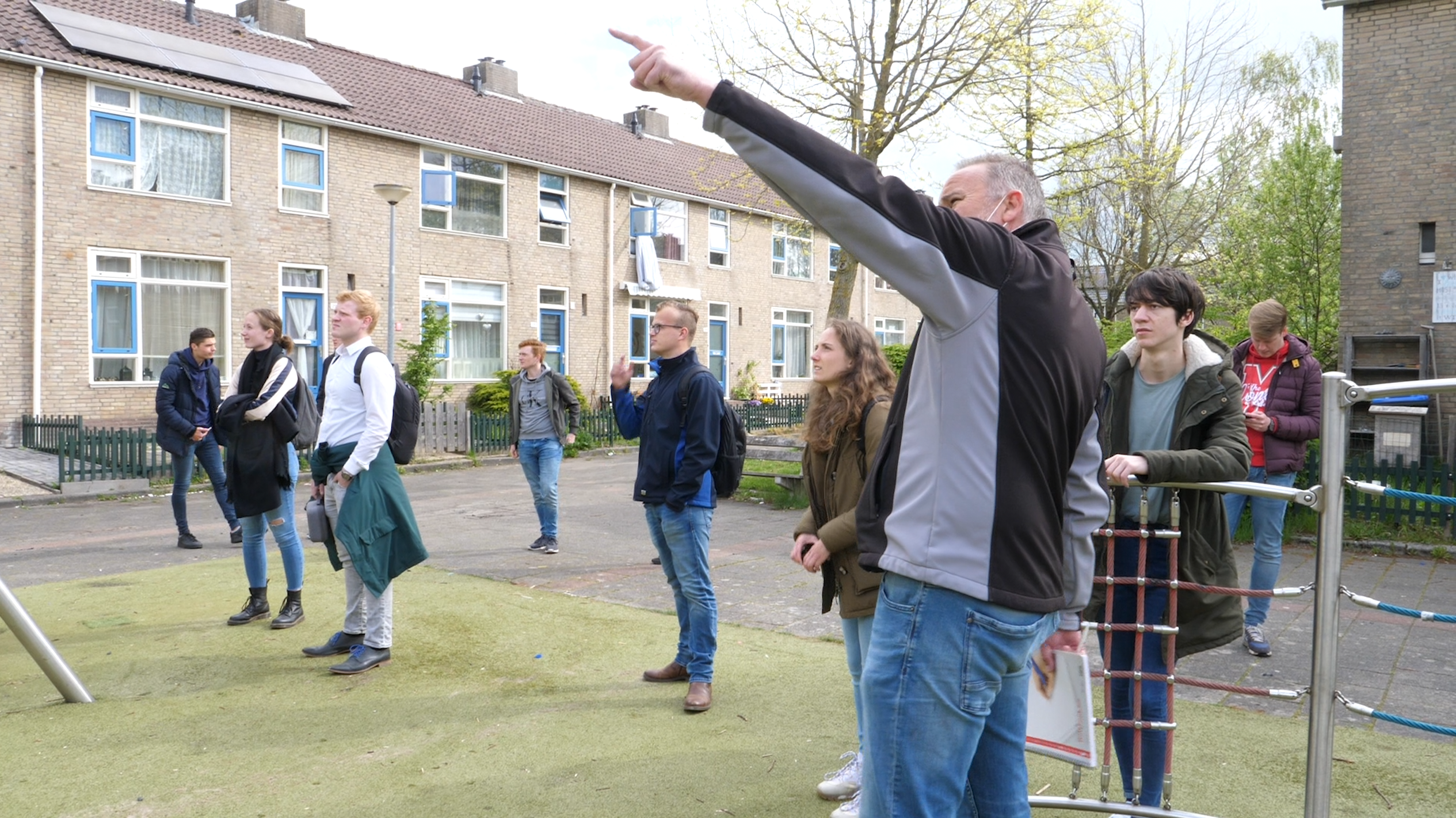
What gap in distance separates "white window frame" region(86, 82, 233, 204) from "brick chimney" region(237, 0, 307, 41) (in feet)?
16.3

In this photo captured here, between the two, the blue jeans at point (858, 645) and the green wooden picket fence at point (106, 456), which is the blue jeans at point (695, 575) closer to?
the blue jeans at point (858, 645)

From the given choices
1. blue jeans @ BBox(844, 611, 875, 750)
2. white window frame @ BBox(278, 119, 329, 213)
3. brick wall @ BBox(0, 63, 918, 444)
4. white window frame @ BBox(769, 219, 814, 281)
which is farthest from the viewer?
white window frame @ BBox(769, 219, 814, 281)

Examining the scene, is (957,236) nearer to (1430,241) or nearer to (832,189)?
(832,189)

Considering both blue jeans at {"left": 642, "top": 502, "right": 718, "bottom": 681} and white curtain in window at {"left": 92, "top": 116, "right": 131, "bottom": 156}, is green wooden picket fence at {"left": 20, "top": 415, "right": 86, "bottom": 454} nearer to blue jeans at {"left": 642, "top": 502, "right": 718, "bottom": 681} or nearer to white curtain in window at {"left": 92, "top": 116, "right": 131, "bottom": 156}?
white curtain in window at {"left": 92, "top": 116, "right": 131, "bottom": 156}

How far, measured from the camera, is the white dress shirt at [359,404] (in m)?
5.52

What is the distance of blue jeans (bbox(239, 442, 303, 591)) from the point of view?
636cm

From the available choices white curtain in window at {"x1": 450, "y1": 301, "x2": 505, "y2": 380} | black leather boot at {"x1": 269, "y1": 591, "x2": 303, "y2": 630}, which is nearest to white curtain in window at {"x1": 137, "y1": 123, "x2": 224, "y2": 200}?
white curtain in window at {"x1": 450, "y1": 301, "x2": 505, "y2": 380}

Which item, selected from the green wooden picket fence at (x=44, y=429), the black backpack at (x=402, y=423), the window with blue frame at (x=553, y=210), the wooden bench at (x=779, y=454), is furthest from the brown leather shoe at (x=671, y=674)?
the window with blue frame at (x=553, y=210)

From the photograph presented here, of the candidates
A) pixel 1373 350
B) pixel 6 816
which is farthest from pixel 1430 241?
pixel 6 816

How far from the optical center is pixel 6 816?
149 inches

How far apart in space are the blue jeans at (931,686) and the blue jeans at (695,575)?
9.53ft

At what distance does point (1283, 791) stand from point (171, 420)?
926cm

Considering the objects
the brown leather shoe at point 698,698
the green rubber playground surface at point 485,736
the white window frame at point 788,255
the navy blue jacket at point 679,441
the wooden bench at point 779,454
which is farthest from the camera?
the white window frame at point 788,255

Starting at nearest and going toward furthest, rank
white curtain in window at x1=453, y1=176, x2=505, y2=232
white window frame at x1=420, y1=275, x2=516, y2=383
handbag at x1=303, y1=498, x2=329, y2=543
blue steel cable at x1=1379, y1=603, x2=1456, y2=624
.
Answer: blue steel cable at x1=1379, y1=603, x2=1456, y2=624 < handbag at x1=303, y1=498, x2=329, y2=543 < white window frame at x1=420, y1=275, x2=516, y2=383 < white curtain in window at x1=453, y1=176, x2=505, y2=232
